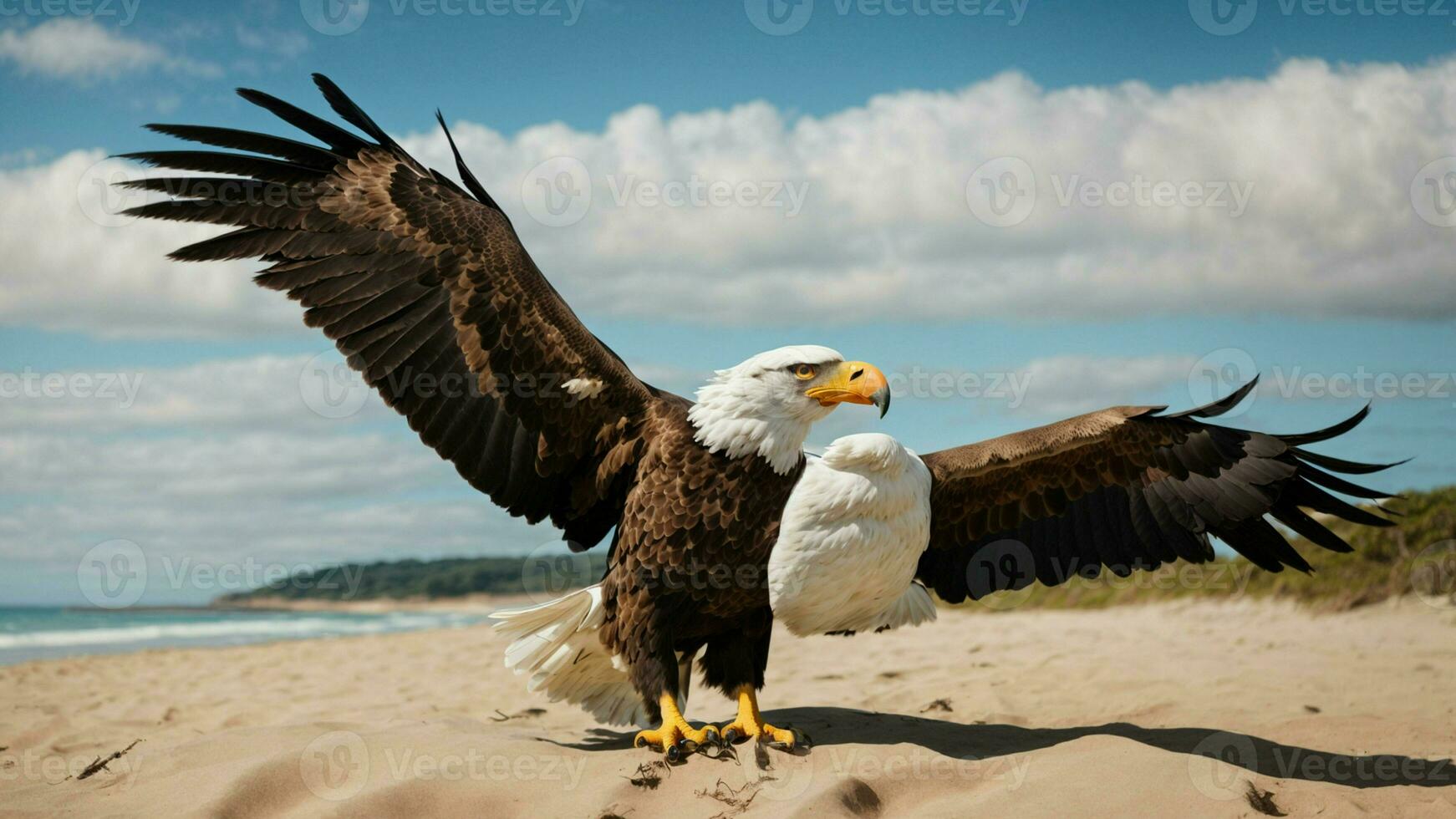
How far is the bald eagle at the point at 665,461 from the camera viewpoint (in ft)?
15.0

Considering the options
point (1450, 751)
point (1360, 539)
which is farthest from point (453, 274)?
point (1360, 539)

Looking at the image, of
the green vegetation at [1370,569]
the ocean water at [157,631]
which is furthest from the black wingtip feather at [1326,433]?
the ocean water at [157,631]

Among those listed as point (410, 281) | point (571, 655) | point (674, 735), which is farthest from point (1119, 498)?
point (410, 281)

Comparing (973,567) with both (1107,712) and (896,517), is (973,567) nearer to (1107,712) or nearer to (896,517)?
(896,517)

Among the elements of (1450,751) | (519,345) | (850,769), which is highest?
(519,345)

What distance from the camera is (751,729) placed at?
4.67 metres

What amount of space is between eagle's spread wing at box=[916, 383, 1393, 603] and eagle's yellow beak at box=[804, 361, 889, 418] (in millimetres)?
831

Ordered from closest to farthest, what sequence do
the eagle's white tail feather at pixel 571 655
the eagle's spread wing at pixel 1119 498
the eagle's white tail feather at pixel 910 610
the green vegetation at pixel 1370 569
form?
the eagle's white tail feather at pixel 571 655 → the eagle's spread wing at pixel 1119 498 → the eagle's white tail feather at pixel 910 610 → the green vegetation at pixel 1370 569

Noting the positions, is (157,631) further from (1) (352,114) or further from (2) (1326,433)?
(2) (1326,433)

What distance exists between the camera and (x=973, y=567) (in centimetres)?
551

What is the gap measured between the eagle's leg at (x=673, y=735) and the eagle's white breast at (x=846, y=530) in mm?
604

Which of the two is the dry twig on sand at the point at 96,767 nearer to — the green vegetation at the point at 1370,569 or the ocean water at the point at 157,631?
the green vegetation at the point at 1370,569

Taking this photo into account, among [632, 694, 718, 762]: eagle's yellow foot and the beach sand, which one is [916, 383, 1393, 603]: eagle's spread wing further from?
[632, 694, 718, 762]: eagle's yellow foot

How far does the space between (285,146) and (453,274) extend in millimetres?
1056
